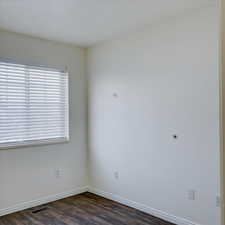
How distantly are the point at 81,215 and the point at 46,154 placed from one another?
1.09 meters

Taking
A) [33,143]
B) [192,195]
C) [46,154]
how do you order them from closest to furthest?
[192,195]
[33,143]
[46,154]

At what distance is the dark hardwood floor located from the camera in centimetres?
293

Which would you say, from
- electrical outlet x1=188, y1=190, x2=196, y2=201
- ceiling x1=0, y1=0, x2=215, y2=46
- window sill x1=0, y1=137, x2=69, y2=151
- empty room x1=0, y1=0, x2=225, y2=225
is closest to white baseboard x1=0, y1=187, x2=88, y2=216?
empty room x1=0, y1=0, x2=225, y2=225

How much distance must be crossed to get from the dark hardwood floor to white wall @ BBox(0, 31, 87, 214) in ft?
0.79

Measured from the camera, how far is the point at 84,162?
4.10m

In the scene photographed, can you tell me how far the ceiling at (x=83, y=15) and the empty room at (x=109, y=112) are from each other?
2cm

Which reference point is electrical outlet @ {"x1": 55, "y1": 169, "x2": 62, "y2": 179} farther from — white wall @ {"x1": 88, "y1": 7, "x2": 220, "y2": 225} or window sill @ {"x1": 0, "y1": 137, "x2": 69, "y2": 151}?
white wall @ {"x1": 88, "y1": 7, "x2": 220, "y2": 225}

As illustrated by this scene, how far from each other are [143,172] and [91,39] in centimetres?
219

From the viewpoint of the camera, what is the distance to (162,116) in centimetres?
296

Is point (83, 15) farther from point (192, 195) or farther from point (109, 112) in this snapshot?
point (192, 195)

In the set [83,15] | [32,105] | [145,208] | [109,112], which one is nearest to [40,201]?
[32,105]

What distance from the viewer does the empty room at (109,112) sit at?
2.56m

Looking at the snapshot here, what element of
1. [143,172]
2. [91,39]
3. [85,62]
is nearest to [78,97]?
[85,62]

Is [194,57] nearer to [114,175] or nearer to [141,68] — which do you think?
[141,68]
